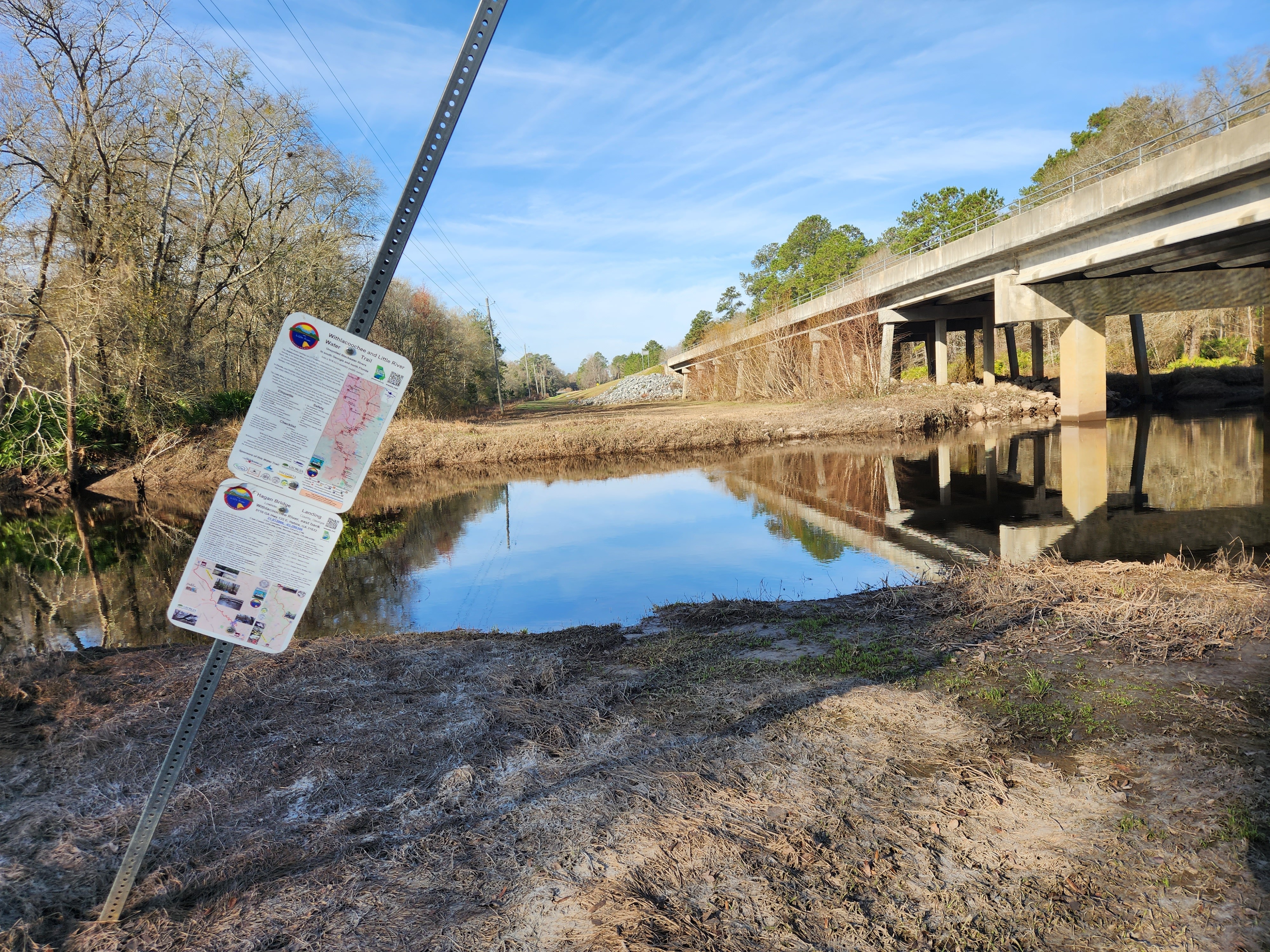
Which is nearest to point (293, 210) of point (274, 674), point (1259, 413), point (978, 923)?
point (274, 674)

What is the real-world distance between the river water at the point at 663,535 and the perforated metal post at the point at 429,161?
18.3ft

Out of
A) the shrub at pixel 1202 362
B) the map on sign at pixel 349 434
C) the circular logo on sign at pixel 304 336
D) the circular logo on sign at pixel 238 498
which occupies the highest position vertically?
the shrub at pixel 1202 362

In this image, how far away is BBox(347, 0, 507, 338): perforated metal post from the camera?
2.54m

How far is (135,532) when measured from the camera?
15758 mm

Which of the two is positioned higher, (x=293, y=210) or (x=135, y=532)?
(x=293, y=210)

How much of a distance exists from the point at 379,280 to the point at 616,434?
79.2 feet

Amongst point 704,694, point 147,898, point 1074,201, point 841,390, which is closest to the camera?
point 147,898

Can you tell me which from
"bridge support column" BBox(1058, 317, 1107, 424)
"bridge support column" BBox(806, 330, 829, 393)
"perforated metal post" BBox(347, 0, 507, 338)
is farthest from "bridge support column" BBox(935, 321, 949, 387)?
"perforated metal post" BBox(347, 0, 507, 338)

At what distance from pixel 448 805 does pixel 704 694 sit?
174 centimetres

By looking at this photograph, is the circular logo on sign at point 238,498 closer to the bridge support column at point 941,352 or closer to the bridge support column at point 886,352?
the bridge support column at point 886,352

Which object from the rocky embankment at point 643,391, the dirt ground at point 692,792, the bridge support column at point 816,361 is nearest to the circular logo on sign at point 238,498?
the dirt ground at point 692,792

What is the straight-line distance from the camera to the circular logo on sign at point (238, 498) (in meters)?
2.50

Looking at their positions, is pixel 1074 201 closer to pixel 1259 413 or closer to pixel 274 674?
pixel 1259 413

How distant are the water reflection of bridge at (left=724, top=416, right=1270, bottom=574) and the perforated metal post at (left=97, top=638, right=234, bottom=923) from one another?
7852mm
